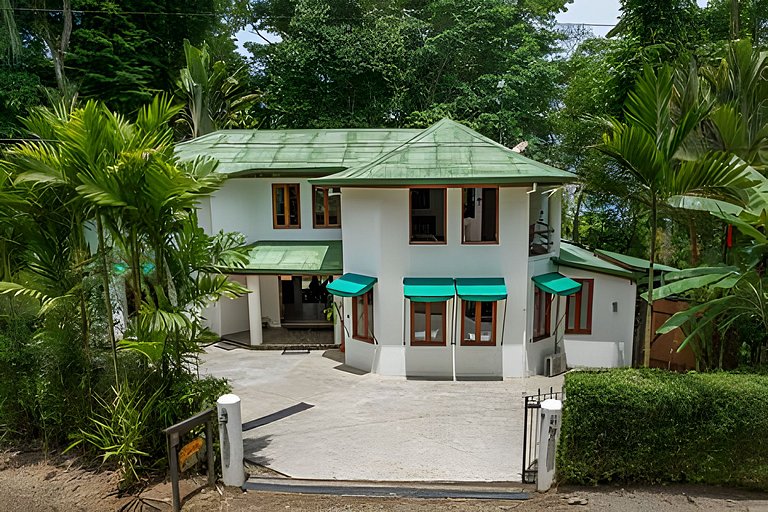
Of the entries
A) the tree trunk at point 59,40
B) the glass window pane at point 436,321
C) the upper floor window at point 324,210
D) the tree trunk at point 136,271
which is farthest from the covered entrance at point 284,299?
the tree trunk at point 59,40

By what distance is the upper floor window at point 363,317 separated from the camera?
A: 13.4 metres

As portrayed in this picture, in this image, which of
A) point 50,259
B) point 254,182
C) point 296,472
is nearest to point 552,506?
point 296,472

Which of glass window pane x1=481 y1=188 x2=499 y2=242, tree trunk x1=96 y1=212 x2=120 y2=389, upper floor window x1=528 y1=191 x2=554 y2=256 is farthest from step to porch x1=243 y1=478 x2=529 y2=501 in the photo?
upper floor window x1=528 y1=191 x2=554 y2=256

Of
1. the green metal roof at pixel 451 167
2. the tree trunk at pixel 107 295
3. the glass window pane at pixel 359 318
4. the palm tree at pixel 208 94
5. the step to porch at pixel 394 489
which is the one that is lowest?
the step to porch at pixel 394 489

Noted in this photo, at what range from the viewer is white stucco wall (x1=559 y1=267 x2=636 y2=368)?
538 inches

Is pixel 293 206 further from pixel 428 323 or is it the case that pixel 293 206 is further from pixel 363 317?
pixel 428 323

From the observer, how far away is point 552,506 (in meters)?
6.37

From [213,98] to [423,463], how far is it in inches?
953

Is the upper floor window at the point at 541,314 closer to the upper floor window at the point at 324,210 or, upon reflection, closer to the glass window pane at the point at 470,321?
the glass window pane at the point at 470,321

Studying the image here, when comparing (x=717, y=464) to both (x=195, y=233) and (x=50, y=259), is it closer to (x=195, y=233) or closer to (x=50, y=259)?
(x=195, y=233)

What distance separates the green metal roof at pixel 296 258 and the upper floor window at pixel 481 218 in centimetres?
407

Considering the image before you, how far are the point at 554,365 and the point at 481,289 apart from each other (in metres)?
3.18

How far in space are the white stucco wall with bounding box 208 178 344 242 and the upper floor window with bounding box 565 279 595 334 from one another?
7.56m

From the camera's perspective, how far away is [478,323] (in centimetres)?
1272
